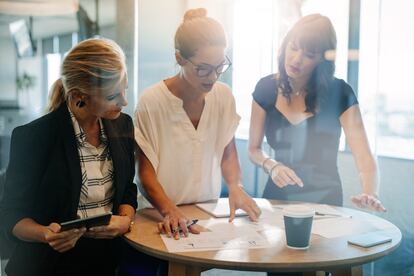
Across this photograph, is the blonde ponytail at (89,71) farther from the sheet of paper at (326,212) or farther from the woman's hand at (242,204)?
the sheet of paper at (326,212)

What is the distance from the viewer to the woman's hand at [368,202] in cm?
143

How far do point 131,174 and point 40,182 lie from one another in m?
0.26

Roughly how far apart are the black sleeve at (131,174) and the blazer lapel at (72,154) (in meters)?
0.16

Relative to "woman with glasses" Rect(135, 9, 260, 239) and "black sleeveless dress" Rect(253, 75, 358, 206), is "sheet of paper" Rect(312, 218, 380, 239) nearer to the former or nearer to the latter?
"woman with glasses" Rect(135, 9, 260, 239)

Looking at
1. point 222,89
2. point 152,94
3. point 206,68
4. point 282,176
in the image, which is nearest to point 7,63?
point 152,94

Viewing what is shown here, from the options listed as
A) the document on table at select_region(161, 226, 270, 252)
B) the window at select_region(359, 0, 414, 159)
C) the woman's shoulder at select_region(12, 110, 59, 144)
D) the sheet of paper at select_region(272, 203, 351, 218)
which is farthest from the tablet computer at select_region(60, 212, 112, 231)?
the window at select_region(359, 0, 414, 159)

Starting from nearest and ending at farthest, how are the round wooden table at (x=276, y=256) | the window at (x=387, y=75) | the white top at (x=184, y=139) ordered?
1. the round wooden table at (x=276, y=256)
2. the white top at (x=184, y=139)
3. the window at (x=387, y=75)

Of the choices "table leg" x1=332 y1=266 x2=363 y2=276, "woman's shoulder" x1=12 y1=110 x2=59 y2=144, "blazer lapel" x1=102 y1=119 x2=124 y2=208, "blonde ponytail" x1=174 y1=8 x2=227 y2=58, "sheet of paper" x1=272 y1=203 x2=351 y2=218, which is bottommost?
"table leg" x1=332 y1=266 x2=363 y2=276

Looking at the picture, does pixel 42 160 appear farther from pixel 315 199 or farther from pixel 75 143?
pixel 315 199

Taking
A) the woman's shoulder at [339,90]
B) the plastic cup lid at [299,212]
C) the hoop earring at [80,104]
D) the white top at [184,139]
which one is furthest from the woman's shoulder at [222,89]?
the plastic cup lid at [299,212]

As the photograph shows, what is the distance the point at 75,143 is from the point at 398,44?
4.73 ft

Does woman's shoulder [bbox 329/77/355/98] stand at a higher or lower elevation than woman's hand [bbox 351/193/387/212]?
higher

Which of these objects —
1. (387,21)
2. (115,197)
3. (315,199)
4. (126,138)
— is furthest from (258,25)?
(115,197)

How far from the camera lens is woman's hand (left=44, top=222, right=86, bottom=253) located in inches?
38.4
